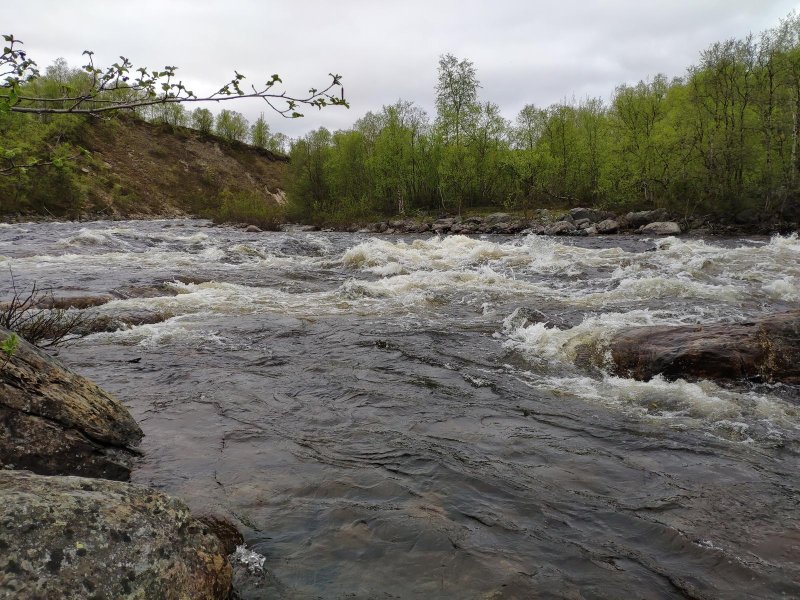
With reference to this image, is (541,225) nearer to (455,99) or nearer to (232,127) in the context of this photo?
(455,99)

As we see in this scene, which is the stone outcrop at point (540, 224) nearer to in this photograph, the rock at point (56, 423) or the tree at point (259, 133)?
the rock at point (56, 423)

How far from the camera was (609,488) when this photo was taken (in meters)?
4.30

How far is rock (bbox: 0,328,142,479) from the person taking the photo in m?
3.80

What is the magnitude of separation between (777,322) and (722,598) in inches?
218

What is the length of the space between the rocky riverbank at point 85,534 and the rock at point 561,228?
32.7 meters

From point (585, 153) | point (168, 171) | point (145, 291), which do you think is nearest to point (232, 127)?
point (168, 171)

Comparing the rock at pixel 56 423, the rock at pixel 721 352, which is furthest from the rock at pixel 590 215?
the rock at pixel 56 423

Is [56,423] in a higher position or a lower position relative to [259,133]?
lower

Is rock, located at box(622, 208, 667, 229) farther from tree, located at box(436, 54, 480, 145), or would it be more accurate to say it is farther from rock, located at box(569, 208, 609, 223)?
tree, located at box(436, 54, 480, 145)

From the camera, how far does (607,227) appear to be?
107ft

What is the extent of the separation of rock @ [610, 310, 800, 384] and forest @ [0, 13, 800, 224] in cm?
2696

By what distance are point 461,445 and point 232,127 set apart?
119 metres

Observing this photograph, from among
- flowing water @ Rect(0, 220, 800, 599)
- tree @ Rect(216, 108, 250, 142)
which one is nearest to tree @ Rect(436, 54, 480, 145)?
flowing water @ Rect(0, 220, 800, 599)

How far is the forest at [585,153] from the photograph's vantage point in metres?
31.0
